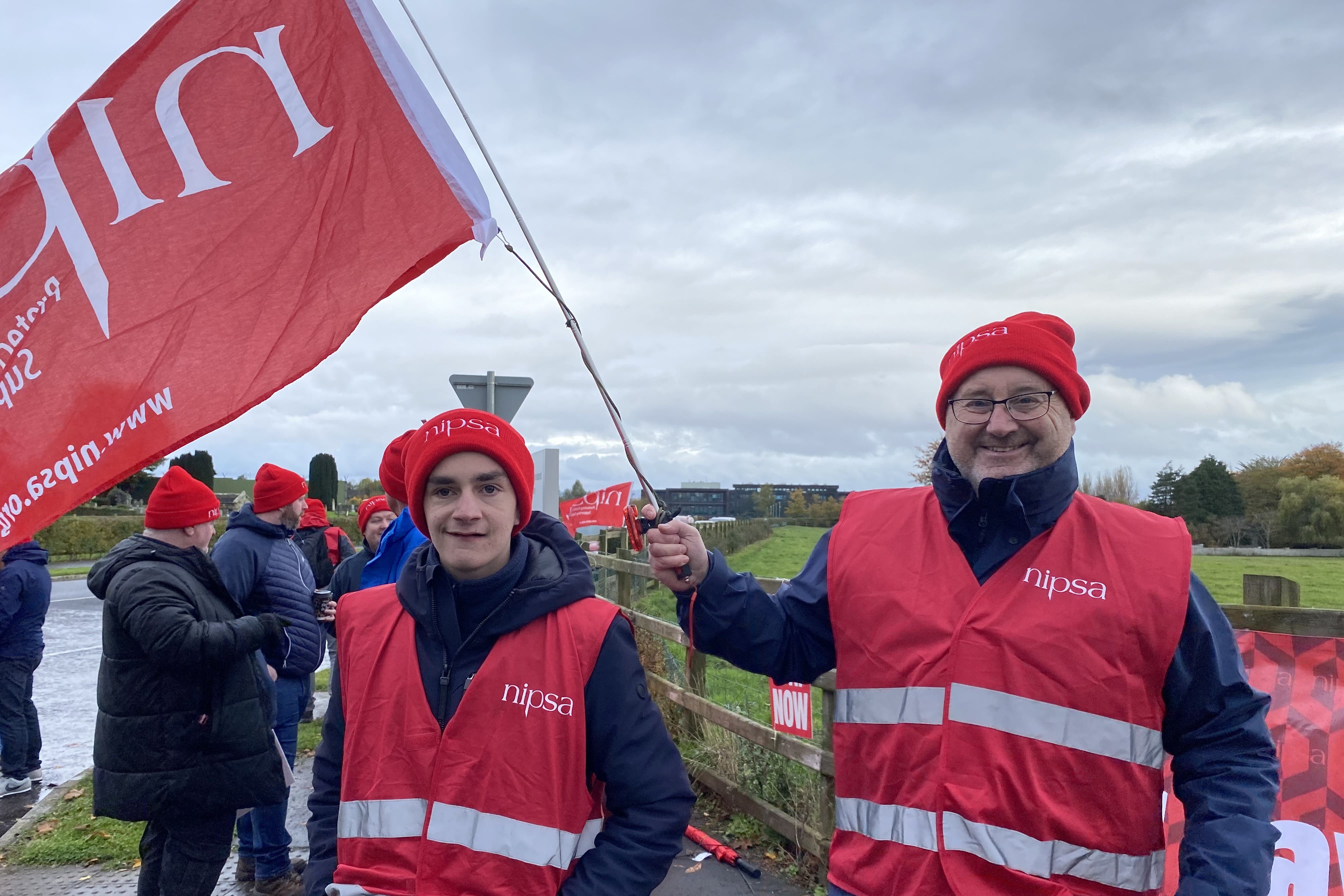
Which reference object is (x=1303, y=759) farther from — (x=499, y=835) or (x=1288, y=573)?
(x=1288, y=573)

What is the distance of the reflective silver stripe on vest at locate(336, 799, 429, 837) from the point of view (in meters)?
2.05

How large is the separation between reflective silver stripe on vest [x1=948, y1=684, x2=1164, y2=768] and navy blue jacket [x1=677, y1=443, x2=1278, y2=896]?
0.30 ft

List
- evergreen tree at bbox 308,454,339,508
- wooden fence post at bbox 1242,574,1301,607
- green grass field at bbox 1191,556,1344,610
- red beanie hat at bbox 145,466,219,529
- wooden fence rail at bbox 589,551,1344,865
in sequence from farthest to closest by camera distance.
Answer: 1. evergreen tree at bbox 308,454,339,508
2. green grass field at bbox 1191,556,1344,610
3. red beanie hat at bbox 145,466,219,529
4. wooden fence post at bbox 1242,574,1301,607
5. wooden fence rail at bbox 589,551,1344,865

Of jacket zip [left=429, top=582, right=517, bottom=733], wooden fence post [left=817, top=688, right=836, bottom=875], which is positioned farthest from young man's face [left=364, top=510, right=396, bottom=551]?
jacket zip [left=429, top=582, right=517, bottom=733]

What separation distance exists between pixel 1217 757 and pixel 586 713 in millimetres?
1391

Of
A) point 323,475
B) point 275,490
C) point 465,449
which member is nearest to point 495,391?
point 275,490

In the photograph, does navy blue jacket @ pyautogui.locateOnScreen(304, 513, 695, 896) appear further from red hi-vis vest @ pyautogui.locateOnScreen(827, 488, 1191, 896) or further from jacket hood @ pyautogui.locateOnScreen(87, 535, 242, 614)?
jacket hood @ pyautogui.locateOnScreen(87, 535, 242, 614)

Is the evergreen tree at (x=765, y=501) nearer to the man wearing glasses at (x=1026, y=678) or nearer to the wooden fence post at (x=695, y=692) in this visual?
the wooden fence post at (x=695, y=692)

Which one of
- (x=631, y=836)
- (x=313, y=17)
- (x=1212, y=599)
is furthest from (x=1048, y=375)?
(x=313, y=17)

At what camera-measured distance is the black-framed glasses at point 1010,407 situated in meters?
2.12

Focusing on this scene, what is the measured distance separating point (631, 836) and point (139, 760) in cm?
239

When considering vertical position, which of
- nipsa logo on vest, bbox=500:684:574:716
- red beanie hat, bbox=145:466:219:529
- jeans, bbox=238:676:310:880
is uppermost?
red beanie hat, bbox=145:466:219:529

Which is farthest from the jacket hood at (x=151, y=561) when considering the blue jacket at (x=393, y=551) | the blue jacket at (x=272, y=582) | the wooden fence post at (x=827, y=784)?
the wooden fence post at (x=827, y=784)

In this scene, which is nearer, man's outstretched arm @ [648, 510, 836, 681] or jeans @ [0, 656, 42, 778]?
man's outstretched arm @ [648, 510, 836, 681]
